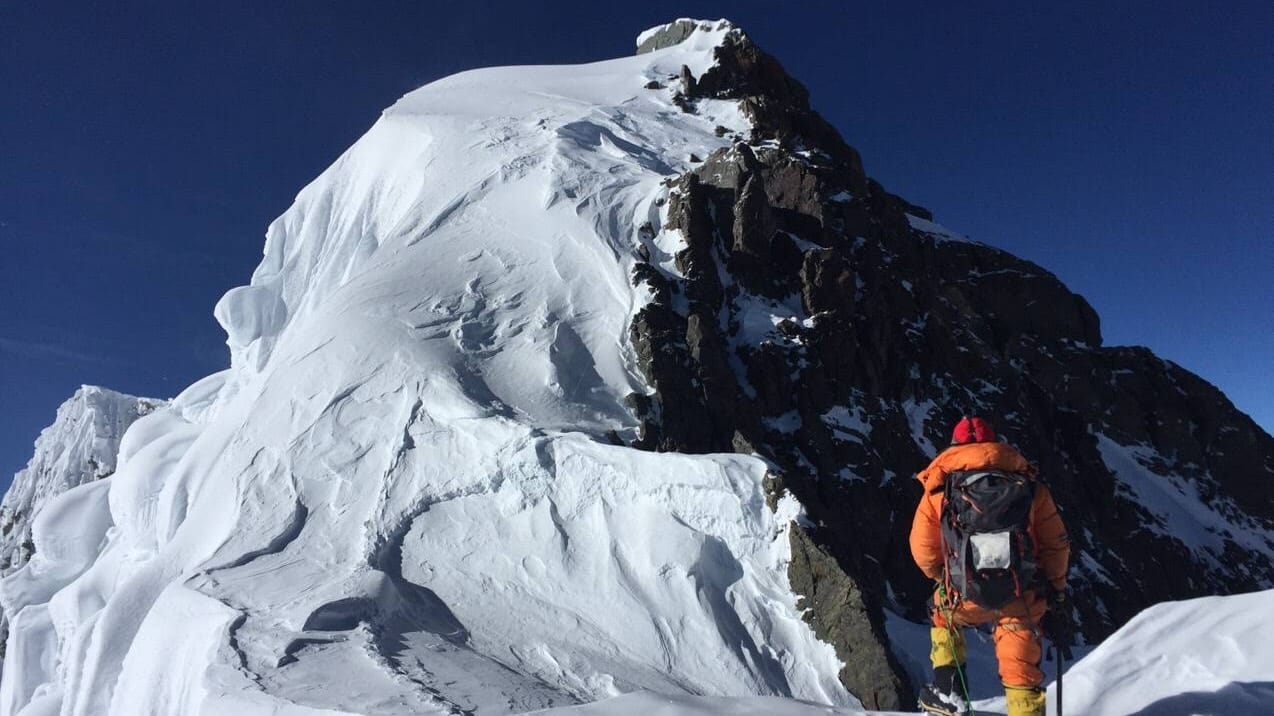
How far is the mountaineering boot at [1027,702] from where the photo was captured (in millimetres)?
4664

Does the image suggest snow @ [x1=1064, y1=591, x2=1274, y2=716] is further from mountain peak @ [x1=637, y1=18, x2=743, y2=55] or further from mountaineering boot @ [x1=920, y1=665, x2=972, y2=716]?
mountain peak @ [x1=637, y1=18, x2=743, y2=55]

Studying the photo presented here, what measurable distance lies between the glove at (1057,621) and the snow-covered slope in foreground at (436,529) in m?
5.98

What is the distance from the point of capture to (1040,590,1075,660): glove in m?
5.06

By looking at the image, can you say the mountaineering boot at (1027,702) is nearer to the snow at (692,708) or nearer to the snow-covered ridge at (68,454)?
the snow at (692,708)

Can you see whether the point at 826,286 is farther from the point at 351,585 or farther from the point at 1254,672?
the point at 1254,672

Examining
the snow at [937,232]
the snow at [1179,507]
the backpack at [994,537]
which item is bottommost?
the backpack at [994,537]

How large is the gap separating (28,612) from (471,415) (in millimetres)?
13169

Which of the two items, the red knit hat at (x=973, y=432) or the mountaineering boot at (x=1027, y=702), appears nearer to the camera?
the mountaineering boot at (x=1027, y=702)

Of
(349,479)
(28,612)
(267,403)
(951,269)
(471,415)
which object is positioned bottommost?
(28,612)

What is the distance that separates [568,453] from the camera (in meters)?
15.4

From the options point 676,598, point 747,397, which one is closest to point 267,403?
point 676,598

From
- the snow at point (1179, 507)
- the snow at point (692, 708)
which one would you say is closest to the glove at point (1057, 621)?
the snow at point (692, 708)

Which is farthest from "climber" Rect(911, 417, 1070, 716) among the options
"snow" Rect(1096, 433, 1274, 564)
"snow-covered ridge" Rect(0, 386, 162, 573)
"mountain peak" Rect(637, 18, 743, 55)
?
"snow-covered ridge" Rect(0, 386, 162, 573)

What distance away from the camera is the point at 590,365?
19.1 metres
